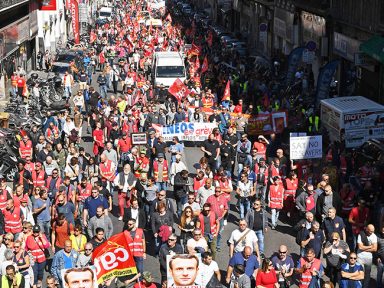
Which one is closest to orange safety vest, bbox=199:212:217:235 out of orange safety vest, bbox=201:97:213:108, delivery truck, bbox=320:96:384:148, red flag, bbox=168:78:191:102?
delivery truck, bbox=320:96:384:148

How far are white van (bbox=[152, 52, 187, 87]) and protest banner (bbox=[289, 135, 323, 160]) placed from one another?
18.0 metres

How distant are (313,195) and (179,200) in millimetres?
3271

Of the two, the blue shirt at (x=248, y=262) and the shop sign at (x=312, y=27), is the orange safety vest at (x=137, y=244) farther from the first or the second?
the shop sign at (x=312, y=27)

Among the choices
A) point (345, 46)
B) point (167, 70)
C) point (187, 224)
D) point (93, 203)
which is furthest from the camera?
point (167, 70)

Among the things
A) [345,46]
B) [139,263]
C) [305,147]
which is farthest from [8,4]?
[139,263]

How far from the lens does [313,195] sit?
1909 centimetres

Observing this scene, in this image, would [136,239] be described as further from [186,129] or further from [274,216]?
[186,129]

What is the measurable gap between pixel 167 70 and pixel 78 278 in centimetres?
2764

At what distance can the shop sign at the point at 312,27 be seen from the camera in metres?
43.8

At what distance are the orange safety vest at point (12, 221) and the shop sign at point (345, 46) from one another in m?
20.3

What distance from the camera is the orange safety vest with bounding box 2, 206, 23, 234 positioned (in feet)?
58.6

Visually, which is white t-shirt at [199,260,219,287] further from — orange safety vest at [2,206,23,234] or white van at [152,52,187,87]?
white van at [152,52,187,87]

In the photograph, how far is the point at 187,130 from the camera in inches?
1098

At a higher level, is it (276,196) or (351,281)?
(351,281)
